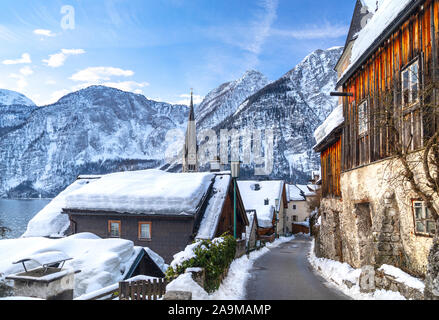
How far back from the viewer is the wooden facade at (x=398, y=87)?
8.61 meters

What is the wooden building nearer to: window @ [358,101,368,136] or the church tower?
window @ [358,101,368,136]

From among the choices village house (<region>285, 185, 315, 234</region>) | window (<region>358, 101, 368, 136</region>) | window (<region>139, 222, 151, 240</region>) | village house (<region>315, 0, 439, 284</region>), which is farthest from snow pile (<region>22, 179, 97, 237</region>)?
village house (<region>285, 185, 315, 234</region>)

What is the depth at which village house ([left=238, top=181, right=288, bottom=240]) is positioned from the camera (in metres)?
48.9

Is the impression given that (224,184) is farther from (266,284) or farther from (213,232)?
(266,284)

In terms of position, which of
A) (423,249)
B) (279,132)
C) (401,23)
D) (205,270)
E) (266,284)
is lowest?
(266,284)

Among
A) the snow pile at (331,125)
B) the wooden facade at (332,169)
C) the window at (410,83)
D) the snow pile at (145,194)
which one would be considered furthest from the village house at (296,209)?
the window at (410,83)

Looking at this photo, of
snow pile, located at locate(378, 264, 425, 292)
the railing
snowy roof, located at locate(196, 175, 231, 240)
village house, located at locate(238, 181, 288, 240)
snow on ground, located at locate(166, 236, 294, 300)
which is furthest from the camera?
village house, located at locate(238, 181, 288, 240)

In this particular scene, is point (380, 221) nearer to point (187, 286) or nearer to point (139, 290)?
point (187, 286)

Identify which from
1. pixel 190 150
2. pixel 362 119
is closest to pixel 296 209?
pixel 190 150

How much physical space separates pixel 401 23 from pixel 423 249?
655 centimetres

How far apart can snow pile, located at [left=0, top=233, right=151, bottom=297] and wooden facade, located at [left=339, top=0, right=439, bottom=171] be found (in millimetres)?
10504

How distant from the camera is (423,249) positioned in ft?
29.1

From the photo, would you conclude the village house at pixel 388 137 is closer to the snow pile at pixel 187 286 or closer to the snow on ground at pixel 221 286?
the snow on ground at pixel 221 286

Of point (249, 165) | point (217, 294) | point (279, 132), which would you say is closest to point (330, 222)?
point (217, 294)
